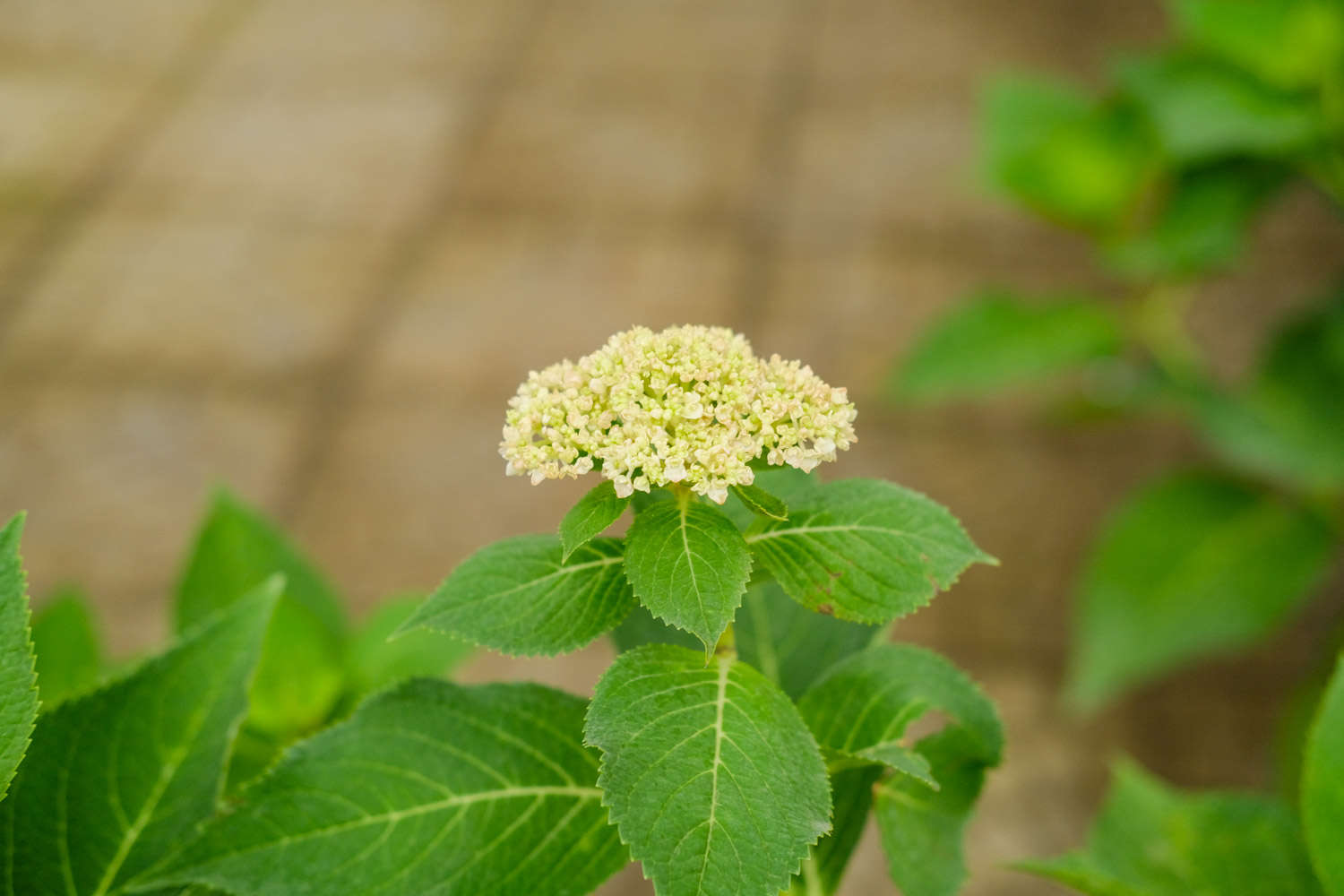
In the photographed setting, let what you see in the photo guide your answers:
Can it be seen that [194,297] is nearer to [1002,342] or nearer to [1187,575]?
[1002,342]

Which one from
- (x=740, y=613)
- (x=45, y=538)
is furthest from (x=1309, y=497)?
(x=45, y=538)

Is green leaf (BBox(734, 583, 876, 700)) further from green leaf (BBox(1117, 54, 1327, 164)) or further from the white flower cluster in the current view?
green leaf (BBox(1117, 54, 1327, 164))

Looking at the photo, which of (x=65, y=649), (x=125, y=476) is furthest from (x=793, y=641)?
(x=125, y=476)

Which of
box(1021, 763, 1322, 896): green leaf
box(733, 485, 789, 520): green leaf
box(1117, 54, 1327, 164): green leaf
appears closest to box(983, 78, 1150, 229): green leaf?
box(1117, 54, 1327, 164): green leaf

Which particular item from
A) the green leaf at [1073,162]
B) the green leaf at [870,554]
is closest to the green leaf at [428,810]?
the green leaf at [870,554]

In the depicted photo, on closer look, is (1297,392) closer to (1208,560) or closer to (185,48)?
(1208,560)

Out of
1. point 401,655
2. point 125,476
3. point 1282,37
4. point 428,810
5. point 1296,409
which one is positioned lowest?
point 125,476

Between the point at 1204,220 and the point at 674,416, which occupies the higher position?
Answer: the point at 674,416
